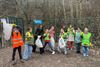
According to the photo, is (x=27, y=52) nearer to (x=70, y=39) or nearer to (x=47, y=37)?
(x=47, y=37)

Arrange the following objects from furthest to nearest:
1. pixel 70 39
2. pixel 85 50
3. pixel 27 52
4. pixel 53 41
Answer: pixel 70 39
pixel 53 41
pixel 85 50
pixel 27 52

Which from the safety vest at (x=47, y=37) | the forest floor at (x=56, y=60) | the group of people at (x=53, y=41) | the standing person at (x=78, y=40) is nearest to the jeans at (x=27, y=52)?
the group of people at (x=53, y=41)

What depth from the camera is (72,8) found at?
63.1 feet

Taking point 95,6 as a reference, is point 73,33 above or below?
below

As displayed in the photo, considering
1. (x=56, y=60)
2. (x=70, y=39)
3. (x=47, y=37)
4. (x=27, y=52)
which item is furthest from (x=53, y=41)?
(x=27, y=52)

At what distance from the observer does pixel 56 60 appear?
11391mm

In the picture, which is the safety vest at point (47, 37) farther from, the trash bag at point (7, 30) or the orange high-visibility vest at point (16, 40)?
the trash bag at point (7, 30)

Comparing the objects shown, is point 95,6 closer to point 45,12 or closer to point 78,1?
point 78,1

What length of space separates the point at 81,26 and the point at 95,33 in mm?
1054

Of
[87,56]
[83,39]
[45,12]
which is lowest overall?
[87,56]

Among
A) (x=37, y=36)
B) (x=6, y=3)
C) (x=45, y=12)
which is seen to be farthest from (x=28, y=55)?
(x=6, y=3)

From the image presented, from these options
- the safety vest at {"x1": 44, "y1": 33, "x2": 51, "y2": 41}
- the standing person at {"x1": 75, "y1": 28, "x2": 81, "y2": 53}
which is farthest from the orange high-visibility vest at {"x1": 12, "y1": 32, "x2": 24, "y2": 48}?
the standing person at {"x1": 75, "y1": 28, "x2": 81, "y2": 53}

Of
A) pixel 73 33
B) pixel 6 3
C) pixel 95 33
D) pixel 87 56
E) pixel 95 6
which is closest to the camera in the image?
pixel 87 56

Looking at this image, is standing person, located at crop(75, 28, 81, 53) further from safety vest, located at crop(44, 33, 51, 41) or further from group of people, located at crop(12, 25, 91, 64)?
safety vest, located at crop(44, 33, 51, 41)
